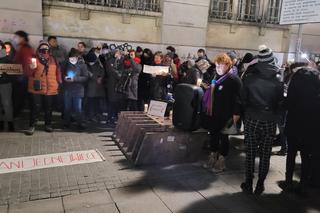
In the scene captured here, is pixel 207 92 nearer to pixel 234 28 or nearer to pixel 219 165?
pixel 219 165

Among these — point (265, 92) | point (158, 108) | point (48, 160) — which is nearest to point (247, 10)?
point (158, 108)

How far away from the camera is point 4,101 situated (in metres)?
6.62

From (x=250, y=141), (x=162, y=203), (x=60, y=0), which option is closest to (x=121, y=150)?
(x=162, y=203)

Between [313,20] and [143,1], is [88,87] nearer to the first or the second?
[143,1]

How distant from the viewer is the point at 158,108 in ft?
20.4

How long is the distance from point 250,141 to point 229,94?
2.60ft

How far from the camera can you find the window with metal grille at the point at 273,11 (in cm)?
1265

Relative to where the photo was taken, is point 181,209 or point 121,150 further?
point 121,150

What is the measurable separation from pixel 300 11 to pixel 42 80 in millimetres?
5823

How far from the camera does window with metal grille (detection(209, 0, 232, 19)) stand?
39.0 feet

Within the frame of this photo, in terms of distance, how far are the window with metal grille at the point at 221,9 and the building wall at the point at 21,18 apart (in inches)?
248

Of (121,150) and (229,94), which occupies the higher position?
(229,94)

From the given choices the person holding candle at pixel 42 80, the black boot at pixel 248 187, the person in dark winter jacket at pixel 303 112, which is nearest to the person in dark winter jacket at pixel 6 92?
the person holding candle at pixel 42 80

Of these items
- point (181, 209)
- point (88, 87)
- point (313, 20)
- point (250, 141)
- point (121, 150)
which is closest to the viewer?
point (181, 209)
